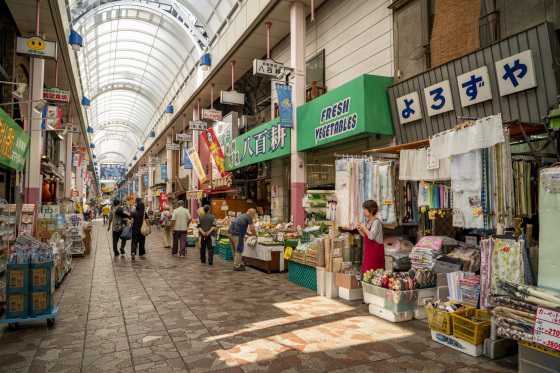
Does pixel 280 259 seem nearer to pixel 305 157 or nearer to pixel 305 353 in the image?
pixel 305 157

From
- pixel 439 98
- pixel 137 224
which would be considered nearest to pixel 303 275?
pixel 439 98

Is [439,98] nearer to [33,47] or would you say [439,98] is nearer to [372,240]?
[372,240]

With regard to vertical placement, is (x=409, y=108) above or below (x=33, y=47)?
below

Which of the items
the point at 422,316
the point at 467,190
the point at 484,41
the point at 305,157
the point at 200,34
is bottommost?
the point at 422,316

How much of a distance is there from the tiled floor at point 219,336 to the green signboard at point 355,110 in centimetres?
374

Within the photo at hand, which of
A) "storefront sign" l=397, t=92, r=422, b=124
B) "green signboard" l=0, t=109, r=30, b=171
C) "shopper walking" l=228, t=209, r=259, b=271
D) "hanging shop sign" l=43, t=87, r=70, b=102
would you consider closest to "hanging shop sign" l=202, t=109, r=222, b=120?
"hanging shop sign" l=43, t=87, r=70, b=102

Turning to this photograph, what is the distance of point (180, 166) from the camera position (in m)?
30.6

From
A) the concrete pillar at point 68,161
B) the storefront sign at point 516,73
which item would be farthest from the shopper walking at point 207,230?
the concrete pillar at point 68,161

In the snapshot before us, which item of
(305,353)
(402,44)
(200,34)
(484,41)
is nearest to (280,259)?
(305,353)

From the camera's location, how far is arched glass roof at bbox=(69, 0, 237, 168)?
17.1m

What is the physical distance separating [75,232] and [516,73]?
1266 centimetres

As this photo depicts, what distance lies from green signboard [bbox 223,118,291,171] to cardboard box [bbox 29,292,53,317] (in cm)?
737

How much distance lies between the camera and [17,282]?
522 cm

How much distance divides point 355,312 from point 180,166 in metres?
26.7
